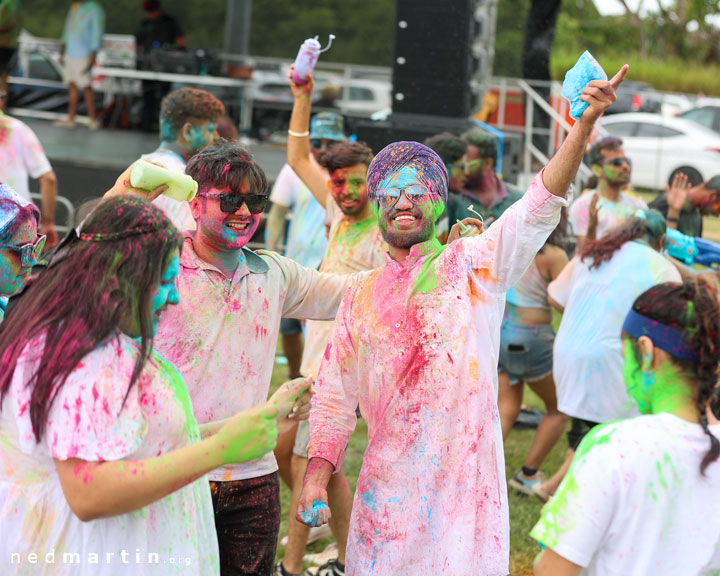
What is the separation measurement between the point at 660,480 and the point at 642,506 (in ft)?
0.22

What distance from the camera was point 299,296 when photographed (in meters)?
3.16

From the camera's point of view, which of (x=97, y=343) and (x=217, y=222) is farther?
(x=217, y=222)

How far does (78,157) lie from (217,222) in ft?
25.9

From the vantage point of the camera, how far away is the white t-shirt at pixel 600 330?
5027 mm

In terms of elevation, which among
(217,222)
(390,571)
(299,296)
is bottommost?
(390,571)

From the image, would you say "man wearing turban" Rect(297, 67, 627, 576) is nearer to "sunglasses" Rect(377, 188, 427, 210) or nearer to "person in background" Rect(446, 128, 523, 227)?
"sunglasses" Rect(377, 188, 427, 210)

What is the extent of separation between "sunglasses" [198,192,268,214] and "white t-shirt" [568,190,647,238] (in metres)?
4.04

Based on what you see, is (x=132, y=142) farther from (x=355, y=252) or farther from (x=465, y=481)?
(x=465, y=481)

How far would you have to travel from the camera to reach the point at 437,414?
2.73m

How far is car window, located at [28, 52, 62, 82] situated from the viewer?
1633cm

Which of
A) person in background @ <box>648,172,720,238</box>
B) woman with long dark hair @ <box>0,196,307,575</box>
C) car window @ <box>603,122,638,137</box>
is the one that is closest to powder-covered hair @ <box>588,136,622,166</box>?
person in background @ <box>648,172,720,238</box>

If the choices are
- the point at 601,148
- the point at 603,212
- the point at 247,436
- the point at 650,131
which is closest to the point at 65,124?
the point at 601,148

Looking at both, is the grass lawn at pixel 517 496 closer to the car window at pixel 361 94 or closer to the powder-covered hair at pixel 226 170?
the powder-covered hair at pixel 226 170

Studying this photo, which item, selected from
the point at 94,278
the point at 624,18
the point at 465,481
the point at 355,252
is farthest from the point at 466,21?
the point at 624,18
